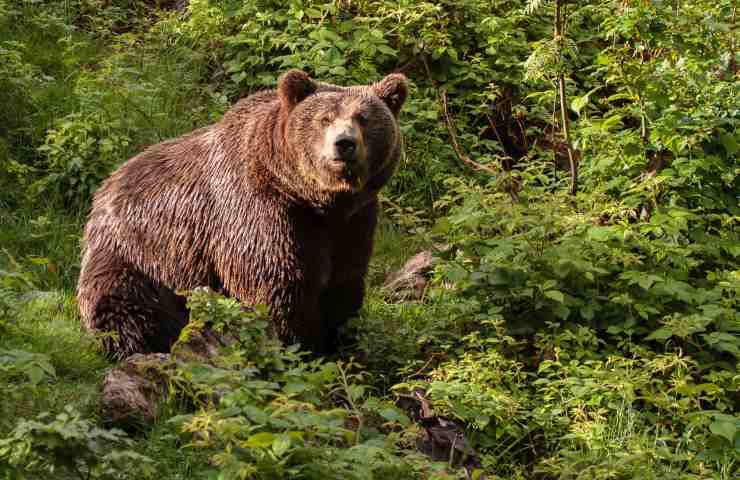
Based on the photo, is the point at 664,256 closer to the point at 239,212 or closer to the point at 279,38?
the point at 239,212

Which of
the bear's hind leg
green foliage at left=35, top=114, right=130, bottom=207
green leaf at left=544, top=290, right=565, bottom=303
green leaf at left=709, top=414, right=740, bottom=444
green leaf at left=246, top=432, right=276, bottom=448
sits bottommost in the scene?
green leaf at left=709, top=414, right=740, bottom=444

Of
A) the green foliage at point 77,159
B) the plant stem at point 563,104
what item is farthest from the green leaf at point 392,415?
the green foliage at point 77,159

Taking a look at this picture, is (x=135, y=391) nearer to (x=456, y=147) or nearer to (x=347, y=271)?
(x=347, y=271)

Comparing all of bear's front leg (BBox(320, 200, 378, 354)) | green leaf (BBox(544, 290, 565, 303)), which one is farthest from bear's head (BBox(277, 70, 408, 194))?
green leaf (BBox(544, 290, 565, 303))

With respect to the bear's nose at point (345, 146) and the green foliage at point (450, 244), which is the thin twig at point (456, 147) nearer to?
the green foliage at point (450, 244)

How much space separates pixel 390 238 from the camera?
330 inches

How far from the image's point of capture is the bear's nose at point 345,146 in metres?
5.87

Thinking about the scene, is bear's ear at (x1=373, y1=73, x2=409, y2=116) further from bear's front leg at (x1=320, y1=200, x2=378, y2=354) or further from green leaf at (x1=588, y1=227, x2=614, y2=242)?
green leaf at (x1=588, y1=227, x2=614, y2=242)

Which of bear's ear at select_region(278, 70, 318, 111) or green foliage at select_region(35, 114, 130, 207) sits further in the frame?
green foliage at select_region(35, 114, 130, 207)

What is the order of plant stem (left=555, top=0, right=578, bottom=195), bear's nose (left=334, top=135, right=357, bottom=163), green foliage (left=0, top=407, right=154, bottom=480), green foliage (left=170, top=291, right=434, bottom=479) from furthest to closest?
1. plant stem (left=555, top=0, right=578, bottom=195)
2. bear's nose (left=334, top=135, right=357, bottom=163)
3. green foliage (left=170, top=291, right=434, bottom=479)
4. green foliage (left=0, top=407, right=154, bottom=480)

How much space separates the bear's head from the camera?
595cm

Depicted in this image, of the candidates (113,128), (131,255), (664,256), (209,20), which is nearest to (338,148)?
(131,255)

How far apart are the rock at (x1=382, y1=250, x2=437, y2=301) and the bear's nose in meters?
1.64

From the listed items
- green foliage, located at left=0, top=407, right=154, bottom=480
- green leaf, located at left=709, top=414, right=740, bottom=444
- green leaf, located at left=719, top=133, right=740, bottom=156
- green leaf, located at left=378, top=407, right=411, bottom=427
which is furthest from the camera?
green leaf, located at left=719, top=133, right=740, bottom=156
